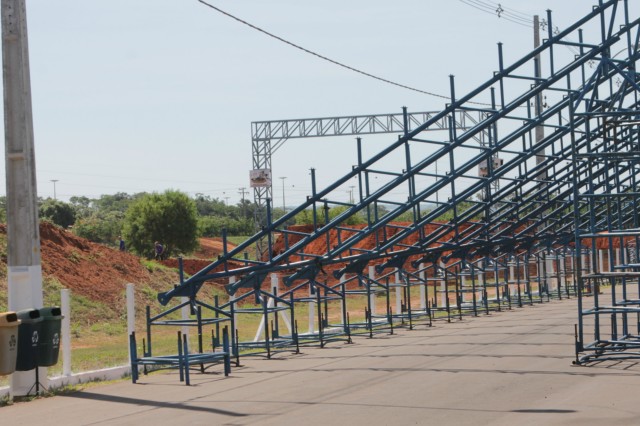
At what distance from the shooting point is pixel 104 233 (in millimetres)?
91562

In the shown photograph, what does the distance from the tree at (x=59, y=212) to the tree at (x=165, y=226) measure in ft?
61.6

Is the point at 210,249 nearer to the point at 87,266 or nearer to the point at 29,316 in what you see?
the point at 87,266

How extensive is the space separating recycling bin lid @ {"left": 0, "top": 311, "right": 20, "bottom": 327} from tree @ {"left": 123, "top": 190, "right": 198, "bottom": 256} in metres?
59.9

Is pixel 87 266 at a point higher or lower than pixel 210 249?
lower

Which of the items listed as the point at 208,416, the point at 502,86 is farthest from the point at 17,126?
the point at 502,86

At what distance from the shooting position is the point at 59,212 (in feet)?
311

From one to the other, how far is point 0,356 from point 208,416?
381 centimetres

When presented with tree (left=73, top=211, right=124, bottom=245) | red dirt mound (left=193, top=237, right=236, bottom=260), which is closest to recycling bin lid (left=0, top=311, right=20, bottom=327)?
red dirt mound (left=193, top=237, right=236, bottom=260)

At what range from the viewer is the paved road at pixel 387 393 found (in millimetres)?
11531

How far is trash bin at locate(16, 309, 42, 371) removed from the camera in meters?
14.9

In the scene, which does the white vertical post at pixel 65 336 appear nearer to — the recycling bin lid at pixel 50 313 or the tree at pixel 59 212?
the recycling bin lid at pixel 50 313

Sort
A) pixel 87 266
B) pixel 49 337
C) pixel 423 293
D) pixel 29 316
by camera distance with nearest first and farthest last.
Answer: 1. pixel 29 316
2. pixel 49 337
3. pixel 423 293
4. pixel 87 266

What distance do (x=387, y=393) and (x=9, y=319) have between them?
543cm

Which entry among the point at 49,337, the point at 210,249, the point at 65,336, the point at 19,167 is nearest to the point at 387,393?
the point at 49,337
